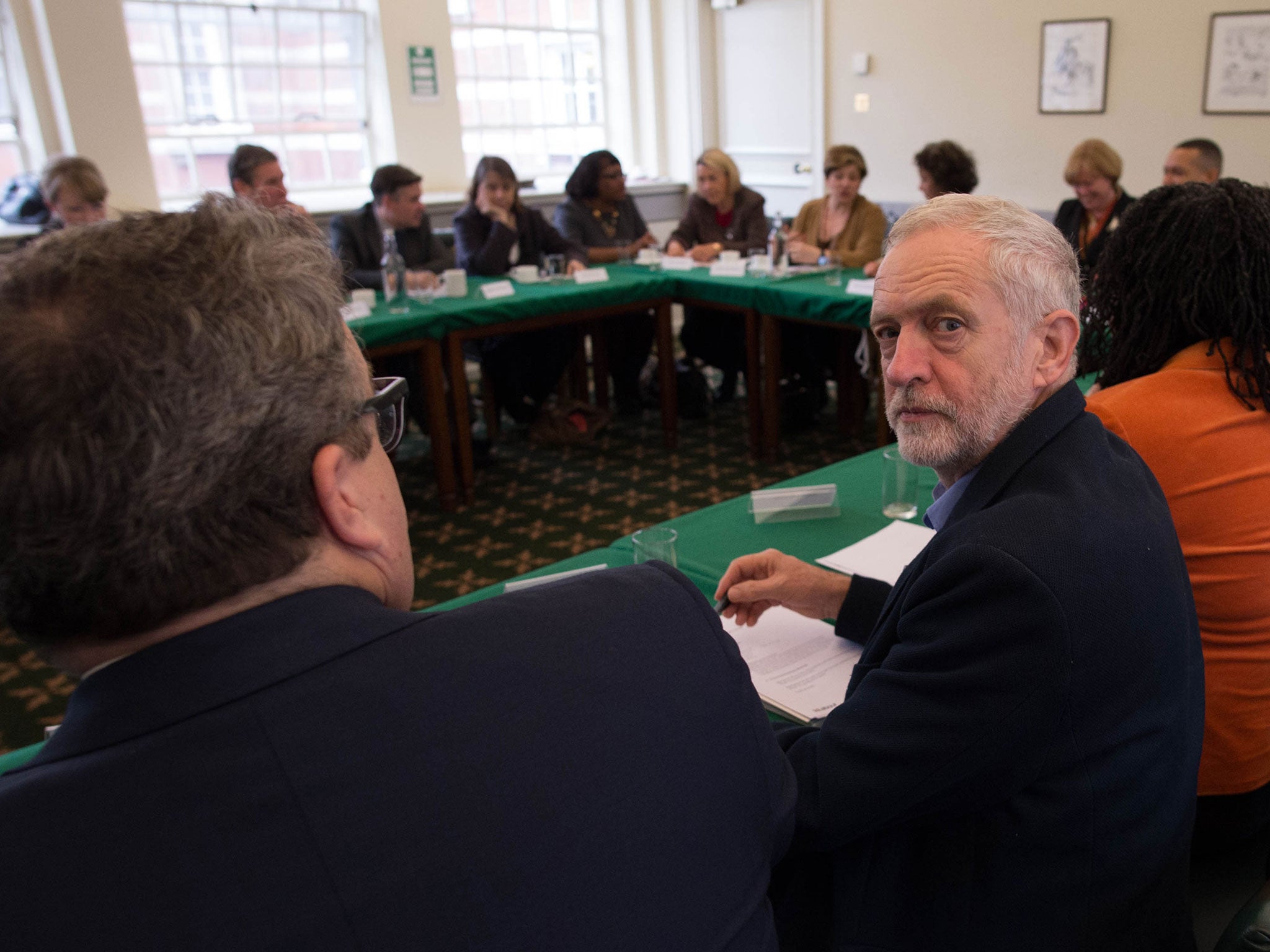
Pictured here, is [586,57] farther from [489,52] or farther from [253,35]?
[253,35]

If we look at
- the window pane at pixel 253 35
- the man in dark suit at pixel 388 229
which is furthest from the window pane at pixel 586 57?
the man in dark suit at pixel 388 229

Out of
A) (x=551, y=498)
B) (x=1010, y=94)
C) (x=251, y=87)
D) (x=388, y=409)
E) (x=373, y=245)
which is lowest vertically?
(x=551, y=498)

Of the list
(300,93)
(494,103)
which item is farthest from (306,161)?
(494,103)

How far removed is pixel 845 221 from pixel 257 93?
3.94 m

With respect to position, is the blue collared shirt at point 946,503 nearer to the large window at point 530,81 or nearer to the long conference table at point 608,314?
the long conference table at point 608,314

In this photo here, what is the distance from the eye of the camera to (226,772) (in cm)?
57

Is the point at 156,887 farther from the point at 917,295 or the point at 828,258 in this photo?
the point at 828,258

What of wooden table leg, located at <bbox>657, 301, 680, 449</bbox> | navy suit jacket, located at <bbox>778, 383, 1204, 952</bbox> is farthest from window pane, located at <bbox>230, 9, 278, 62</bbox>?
navy suit jacket, located at <bbox>778, 383, 1204, 952</bbox>

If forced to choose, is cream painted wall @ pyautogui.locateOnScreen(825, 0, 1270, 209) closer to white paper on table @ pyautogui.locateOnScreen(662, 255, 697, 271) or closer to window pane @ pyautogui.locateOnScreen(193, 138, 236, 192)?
white paper on table @ pyautogui.locateOnScreen(662, 255, 697, 271)

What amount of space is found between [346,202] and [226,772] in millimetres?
6444

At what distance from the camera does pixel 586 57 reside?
25.8ft

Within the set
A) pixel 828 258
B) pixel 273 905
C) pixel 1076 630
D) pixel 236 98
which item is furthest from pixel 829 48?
pixel 273 905

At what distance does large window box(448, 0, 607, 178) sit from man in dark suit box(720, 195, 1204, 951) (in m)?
6.68

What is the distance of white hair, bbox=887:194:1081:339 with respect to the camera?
114 centimetres
